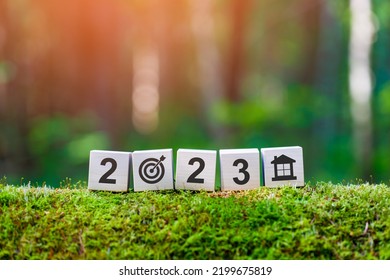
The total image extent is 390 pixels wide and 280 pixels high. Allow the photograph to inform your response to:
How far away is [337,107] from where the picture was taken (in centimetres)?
1562

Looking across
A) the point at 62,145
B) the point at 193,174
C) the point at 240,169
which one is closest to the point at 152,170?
the point at 193,174

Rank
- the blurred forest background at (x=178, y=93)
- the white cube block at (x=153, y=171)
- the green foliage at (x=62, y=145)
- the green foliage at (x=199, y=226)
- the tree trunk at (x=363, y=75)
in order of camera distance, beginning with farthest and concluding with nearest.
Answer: the green foliage at (x=62, y=145)
the blurred forest background at (x=178, y=93)
the tree trunk at (x=363, y=75)
the white cube block at (x=153, y=171)
the green foliage at (x=199, y=226)

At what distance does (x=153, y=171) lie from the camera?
2.73 metres

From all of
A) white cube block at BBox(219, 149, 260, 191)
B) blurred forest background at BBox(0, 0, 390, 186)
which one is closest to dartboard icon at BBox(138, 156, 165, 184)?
white cube block at BBox(219, 149, 260, 191)

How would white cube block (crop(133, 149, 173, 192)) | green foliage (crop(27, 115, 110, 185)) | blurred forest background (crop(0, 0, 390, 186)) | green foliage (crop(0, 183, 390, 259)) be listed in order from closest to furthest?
green foliage (crop(0, 183, 390, 259))
white cube block (crop(133, 149, 173, 192))
blurred forest background (crop(0, 0, 390, 186))
green foliage (crop(27, 115, 110, 185))

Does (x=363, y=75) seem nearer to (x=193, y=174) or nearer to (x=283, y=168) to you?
(x=283, y=168)

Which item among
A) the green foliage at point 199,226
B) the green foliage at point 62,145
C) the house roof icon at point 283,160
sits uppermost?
the green foliage at point 62,145

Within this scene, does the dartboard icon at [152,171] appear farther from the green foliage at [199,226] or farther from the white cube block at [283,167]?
the white cube block at [283,167]

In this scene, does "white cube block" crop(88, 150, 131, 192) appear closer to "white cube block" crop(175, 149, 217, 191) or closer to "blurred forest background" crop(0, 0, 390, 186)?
"white cube block" crop(175, 149, 217, 191)

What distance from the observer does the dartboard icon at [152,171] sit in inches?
107

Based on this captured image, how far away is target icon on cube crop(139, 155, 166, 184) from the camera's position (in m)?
2.73

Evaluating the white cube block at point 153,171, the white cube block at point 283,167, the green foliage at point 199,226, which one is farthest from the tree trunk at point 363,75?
the white cube block at point 153,171

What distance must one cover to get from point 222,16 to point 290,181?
18087 mm

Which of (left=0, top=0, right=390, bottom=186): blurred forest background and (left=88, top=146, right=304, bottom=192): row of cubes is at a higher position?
(left=0, top=0, right=390, bottom=186): blurred forest background
